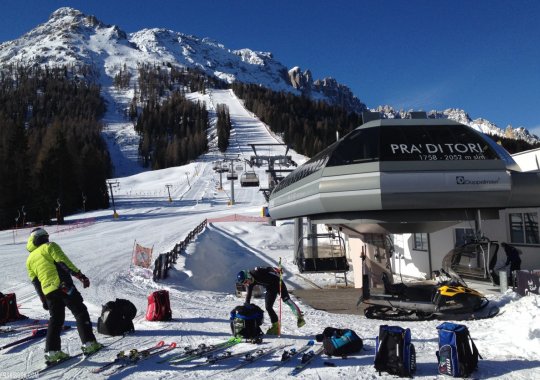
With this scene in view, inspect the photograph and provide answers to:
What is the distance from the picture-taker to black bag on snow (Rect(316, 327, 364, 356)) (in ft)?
18.8

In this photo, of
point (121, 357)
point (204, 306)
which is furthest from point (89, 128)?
point (121, 357)

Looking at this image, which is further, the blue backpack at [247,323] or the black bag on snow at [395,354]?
the blue backpack at [247,323]

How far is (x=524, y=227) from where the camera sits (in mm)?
12391

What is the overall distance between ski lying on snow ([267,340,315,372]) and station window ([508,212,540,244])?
937cm

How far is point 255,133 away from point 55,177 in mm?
Answer: 84730

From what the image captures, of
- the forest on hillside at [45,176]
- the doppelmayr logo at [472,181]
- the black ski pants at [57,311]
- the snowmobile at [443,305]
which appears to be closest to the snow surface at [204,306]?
the black ski pants at [57,311]

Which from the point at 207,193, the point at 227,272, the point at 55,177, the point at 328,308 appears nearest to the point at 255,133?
the point at 207,193

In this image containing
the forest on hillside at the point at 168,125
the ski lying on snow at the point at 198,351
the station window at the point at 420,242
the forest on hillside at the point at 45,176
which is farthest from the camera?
the forest on hillside at the point at 168,125

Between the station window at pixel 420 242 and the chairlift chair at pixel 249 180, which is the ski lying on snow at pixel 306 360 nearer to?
the station window at pixel 420 242

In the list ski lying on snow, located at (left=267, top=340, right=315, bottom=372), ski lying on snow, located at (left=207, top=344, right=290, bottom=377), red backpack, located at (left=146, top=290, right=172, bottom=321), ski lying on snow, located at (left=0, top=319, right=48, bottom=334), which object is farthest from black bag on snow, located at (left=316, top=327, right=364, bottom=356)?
ski lying on snow, located at (left=0, top=319, right=48, bottom=334)

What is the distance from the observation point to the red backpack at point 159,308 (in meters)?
8.11

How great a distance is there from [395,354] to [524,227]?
387 inches

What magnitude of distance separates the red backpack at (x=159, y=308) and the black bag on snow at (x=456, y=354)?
5327 mm

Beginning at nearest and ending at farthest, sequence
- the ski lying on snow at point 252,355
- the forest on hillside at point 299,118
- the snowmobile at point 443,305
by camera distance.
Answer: the ski lying on snow at point 252,355, the snowmobile at point 443,305, the forest on hillside at point 299,118
